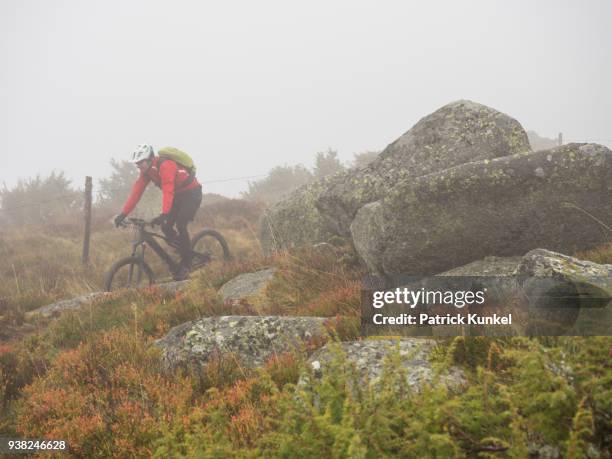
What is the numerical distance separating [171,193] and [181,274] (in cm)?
202

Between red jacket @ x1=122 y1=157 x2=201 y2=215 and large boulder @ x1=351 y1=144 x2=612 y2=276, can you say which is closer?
large boulder @ x1=351 y1=144 x2=612 y2=276

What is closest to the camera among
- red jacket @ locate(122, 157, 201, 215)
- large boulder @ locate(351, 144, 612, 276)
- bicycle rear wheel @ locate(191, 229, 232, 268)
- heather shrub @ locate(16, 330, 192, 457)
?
heather shrub @ locate(16, 330, 192, 457)

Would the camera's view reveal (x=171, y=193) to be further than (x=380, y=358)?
Yes

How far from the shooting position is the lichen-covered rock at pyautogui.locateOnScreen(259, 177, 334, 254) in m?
9.16

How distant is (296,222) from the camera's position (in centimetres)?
957

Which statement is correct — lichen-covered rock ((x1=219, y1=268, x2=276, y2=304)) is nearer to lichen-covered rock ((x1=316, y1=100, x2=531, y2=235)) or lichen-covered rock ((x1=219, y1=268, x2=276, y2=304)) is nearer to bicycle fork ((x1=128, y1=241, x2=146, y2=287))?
lichen-covered rock ((x1=316, y1=100, x2=531, y2=235))

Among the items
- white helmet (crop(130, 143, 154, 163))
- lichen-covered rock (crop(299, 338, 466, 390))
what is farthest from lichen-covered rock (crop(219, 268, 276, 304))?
white helmet (crop(130, 143, 154, 163))

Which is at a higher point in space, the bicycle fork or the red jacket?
the red jacket

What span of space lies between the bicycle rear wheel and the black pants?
12.1 inches

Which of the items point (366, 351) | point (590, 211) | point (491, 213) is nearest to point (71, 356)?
point (366, 351)

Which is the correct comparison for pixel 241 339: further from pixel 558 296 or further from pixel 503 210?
pixel 503 210

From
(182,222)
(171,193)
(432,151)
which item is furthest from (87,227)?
(432,151)

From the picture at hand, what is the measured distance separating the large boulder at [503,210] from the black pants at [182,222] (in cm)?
621

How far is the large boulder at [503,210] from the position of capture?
5172mm
